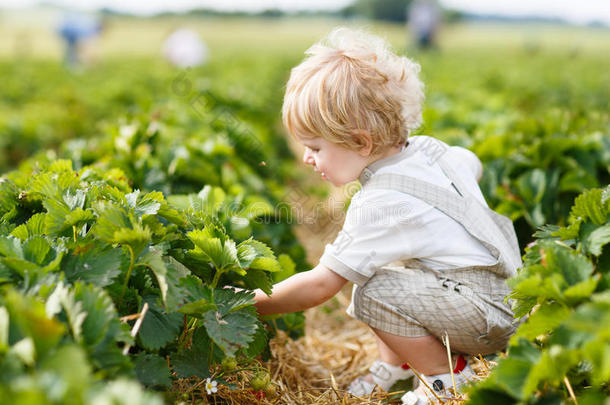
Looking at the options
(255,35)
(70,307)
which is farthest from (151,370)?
(255,35)

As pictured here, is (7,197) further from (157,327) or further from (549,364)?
(549,364)

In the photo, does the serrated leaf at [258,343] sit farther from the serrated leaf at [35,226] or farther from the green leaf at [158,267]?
the serrated leaf at [35,226]

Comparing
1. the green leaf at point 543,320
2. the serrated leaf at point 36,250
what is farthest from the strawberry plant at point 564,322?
the serrated leaf at point 36,250

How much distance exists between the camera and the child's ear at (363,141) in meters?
2.14

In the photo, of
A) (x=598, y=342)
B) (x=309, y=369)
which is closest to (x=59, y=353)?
(x=598, y=342)

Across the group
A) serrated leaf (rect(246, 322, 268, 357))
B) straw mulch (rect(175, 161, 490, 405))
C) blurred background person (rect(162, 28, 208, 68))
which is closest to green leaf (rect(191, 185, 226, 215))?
serrated leaf (rect(246, 322, 268, 357))

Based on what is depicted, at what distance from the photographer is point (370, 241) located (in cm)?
200

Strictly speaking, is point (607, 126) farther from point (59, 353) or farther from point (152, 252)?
point (59, 353)

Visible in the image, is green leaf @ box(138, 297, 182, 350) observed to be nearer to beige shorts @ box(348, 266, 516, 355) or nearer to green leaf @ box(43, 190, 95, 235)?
green leaf @ box(43, 190, 95, 235)

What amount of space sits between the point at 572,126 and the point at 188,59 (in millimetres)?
19383

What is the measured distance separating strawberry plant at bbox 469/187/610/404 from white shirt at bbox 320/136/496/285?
15.2 inches

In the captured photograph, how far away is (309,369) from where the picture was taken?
109 inches

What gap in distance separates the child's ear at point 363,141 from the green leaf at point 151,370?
110 cm

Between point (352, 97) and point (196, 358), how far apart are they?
1104 mm
